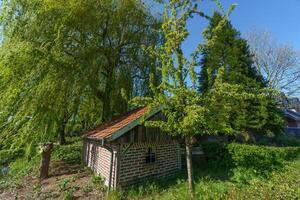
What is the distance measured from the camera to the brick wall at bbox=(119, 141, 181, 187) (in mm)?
8742

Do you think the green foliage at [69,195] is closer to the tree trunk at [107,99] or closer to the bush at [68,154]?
the tree trunk at [107,99]

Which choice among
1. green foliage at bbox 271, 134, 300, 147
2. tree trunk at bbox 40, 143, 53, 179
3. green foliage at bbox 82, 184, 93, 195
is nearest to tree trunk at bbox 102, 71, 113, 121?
tree trunk at bbox 40, 143, 53, 179

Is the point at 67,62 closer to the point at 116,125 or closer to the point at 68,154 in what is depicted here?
the point at 116,125

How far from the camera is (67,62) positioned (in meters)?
11.1

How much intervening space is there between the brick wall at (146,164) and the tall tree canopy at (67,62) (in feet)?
14.2

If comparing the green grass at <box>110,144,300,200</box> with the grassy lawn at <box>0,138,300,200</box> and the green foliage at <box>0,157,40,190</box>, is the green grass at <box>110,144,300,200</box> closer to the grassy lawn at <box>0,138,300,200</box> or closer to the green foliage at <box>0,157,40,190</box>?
the grassy lawn at <box>0,138,300,200</box>

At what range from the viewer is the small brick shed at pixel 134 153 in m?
8.38

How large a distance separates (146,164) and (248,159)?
499 cm

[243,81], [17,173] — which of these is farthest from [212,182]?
[243,81]

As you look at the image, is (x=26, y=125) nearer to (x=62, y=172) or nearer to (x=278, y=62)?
(x=62, y=172)

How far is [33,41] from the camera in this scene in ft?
35.4

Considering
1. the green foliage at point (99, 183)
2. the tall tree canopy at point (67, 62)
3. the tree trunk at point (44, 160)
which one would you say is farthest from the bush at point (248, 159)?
the tree trunk at point (44, 160)

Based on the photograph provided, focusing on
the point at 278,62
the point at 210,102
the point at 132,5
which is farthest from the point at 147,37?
the point at 278,62

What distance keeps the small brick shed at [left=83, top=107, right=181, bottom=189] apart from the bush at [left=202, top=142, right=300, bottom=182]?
7.69 ft
